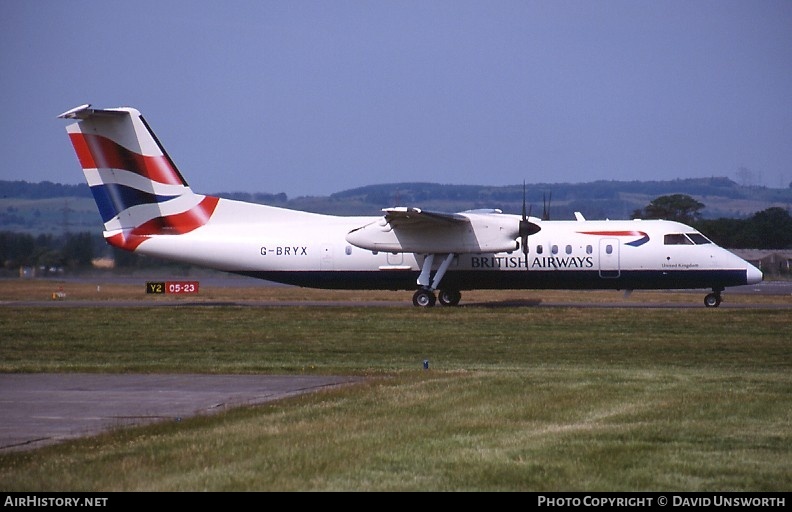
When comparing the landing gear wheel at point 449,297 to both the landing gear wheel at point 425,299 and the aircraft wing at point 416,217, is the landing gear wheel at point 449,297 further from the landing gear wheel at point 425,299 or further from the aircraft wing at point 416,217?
the aircraft wing at point 416,217

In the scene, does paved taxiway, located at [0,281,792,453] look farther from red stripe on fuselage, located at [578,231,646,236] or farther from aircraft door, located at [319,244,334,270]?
red stripe on fuselage, located at [578,231,646,236]

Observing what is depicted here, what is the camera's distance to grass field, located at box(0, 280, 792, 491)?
9.47 metres

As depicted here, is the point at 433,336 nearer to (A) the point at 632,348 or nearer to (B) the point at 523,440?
(A) the point at 632,348

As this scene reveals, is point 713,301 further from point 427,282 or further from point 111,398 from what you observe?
point 111,398

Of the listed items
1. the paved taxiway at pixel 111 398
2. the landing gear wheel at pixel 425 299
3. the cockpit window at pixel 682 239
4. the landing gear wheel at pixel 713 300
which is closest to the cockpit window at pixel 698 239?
the cockpit window at pixel 682 239

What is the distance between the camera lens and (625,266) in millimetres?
37219

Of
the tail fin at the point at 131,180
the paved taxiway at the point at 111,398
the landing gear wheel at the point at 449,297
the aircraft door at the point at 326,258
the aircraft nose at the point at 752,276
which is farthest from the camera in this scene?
the landing gear wheel at the point at 449,297

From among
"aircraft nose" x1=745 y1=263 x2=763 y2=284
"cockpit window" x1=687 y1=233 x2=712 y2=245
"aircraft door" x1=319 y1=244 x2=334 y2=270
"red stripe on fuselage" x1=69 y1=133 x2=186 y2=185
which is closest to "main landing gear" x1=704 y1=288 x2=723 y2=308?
"aircraft nose" x1=745 y1=263 x2=763 y2=284

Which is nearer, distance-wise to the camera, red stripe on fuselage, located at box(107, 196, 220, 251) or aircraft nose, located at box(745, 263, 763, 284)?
aircraft nose, located at box(745, 263, 763, 284)

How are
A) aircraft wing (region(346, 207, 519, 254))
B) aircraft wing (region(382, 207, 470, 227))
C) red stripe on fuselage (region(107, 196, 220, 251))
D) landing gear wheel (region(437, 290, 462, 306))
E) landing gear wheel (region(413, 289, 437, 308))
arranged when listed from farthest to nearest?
landing gear wheel (region(437, 290, 462, 306)), red stripe on fuselage (region(107, 196, 220, 251)), landing gear wheel (region(413, 289, 437, 308)), aircraft wing (region(346, 207, 519, 254)), aircraft wing (region(382, 207, 470, 227))

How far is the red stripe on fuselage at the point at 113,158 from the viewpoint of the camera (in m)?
37.5

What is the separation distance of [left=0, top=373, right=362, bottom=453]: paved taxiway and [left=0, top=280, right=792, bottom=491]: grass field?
0.67 m

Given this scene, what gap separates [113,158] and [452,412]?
88.9ft

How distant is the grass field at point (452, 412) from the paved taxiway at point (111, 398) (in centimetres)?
67
